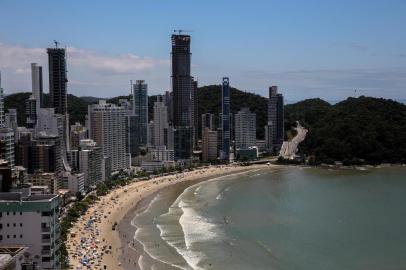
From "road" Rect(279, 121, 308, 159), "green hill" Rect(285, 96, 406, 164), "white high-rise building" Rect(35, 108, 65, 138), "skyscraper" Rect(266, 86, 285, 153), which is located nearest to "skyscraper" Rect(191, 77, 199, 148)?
"skyscraper" Rect(266, 86, 285, 153)

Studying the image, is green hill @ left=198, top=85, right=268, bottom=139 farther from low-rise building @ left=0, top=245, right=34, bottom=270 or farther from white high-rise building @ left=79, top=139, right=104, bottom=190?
low-rise building @ left=0, top=245, right=34, bottom=270

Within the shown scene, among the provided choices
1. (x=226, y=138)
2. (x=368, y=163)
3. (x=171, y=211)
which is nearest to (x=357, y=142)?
(x=368, y=163)

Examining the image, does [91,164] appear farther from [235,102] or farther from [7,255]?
[235,102]

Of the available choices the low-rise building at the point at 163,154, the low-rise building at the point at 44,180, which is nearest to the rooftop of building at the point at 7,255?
the low-rise building at the point at 44,180

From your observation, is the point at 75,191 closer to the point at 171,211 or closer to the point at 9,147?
the point at 9,147

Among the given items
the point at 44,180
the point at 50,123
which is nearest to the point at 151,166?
the point at 50,123
